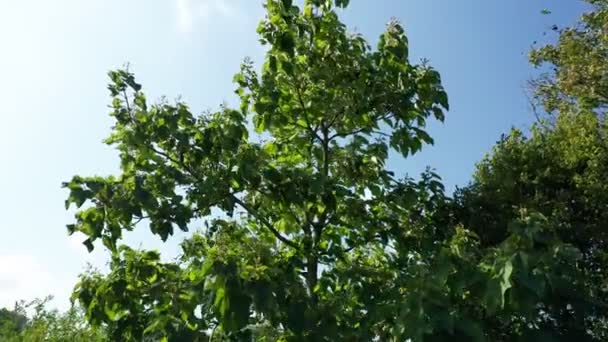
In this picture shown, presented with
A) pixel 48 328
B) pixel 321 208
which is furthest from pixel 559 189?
pixel 48 328

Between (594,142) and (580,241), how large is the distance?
4.25ft

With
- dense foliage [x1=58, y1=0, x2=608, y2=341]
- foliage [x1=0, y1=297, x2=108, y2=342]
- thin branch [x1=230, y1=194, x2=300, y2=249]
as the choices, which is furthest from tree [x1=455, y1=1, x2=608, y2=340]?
foliage [x1=0, y1=297, x2=108, y2=342]

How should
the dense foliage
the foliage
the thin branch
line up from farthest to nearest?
the foliage
the thin branch
the dense foliage

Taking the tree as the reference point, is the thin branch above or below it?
below

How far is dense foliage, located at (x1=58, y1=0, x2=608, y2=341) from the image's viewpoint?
4.16 metres

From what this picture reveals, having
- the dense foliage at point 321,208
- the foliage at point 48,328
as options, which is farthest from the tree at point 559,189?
the foliage at point 48,328

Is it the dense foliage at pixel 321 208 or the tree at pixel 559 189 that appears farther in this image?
the tree at pixel 559 189

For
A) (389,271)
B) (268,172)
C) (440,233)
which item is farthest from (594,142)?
(268,172)

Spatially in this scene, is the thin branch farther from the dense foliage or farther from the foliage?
the foliage

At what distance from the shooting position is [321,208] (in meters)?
6.24

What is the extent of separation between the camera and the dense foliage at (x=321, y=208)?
4160 mm

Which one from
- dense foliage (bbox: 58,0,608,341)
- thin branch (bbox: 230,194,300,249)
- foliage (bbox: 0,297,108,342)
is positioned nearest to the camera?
dense foliage (bbox: 58,0,608,341)

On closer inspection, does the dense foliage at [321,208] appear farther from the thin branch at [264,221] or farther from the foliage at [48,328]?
the foliage at [48,328]

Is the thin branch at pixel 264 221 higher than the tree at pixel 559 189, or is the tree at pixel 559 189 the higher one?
the tree at pixel 559 189
